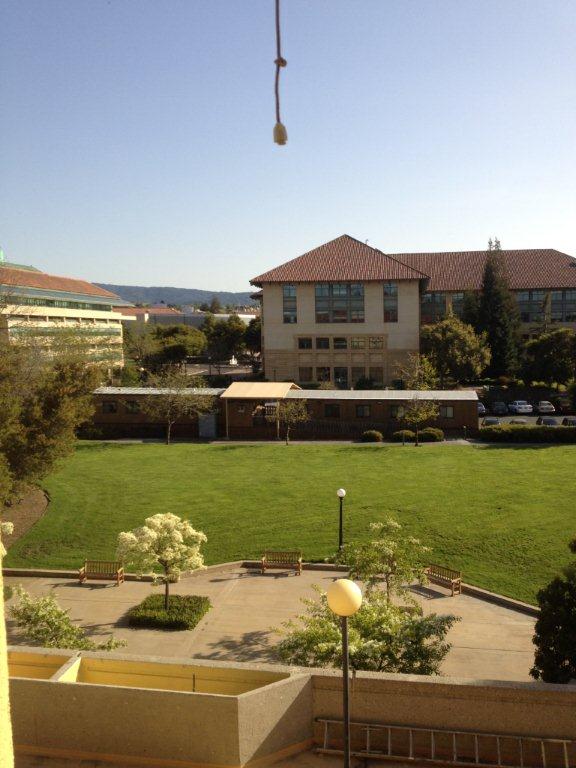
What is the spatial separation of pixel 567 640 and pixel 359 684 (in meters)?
4.69

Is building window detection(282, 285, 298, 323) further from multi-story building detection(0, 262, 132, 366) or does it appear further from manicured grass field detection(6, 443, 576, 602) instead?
manicured grass field detection(6, 443, 576, 602)

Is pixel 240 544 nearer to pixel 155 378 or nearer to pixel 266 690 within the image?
pixel 266 690

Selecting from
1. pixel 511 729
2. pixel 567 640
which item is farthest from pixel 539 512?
pixel 511 729

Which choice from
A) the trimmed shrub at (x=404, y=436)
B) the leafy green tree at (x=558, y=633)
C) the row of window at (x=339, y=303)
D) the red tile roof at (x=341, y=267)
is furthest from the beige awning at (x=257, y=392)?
the leafy green tree at (x=558, y=633)

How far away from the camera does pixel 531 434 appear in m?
37.2

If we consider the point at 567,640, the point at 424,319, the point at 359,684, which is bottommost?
the point at 567,640

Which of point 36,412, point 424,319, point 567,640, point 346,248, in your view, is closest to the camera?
point 567,640

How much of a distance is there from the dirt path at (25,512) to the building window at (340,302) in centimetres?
4037

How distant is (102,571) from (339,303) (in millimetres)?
47439

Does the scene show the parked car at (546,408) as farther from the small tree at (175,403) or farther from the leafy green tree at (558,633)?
the leafy green tree at (558,633)

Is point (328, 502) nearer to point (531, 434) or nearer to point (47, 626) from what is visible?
point (47, 626)

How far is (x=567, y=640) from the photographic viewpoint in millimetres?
10648

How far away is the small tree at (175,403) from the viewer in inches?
1604

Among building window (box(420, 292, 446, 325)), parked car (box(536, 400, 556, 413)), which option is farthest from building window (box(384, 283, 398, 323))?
parked car (box(536, 400, 556, 413))
